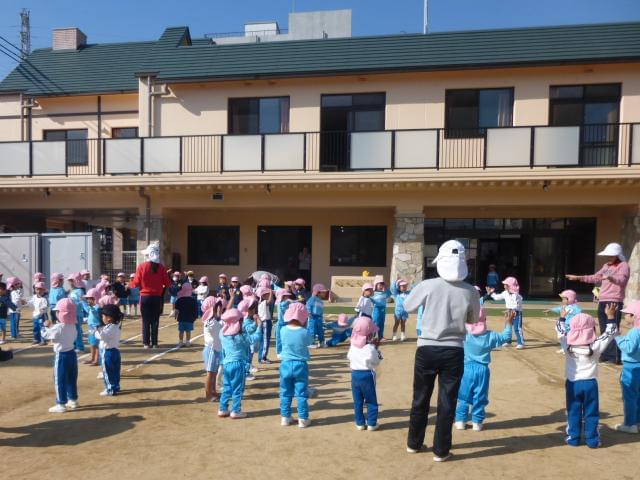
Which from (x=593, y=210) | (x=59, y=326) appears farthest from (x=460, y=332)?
(x=593, y=210)

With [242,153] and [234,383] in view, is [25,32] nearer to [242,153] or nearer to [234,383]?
[242,153]

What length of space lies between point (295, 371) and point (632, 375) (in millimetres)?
A: 3575

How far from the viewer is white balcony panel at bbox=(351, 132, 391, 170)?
13.3m

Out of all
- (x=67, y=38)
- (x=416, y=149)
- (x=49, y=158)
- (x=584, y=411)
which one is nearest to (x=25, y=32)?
(x=67, y=38)

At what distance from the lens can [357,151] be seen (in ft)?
44.1

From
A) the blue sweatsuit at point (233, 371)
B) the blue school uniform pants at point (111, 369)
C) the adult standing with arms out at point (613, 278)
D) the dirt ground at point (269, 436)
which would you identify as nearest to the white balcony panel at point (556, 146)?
the adult standing with arms out at point (613, 278)

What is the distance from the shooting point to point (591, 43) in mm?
13523

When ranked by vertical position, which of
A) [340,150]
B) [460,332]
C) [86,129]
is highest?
[86,129]

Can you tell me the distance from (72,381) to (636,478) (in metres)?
5.99

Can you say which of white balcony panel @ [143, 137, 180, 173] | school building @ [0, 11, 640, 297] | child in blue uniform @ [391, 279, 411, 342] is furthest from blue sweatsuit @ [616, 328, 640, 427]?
white balcony panel @ [143, 137, 180, 173]

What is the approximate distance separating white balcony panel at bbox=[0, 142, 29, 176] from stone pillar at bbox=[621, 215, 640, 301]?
19.3 m

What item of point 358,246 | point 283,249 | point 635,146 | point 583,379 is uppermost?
point 635,146

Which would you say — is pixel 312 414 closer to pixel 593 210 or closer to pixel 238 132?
pixel 238 132

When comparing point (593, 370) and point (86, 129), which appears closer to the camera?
point (593, 370)
